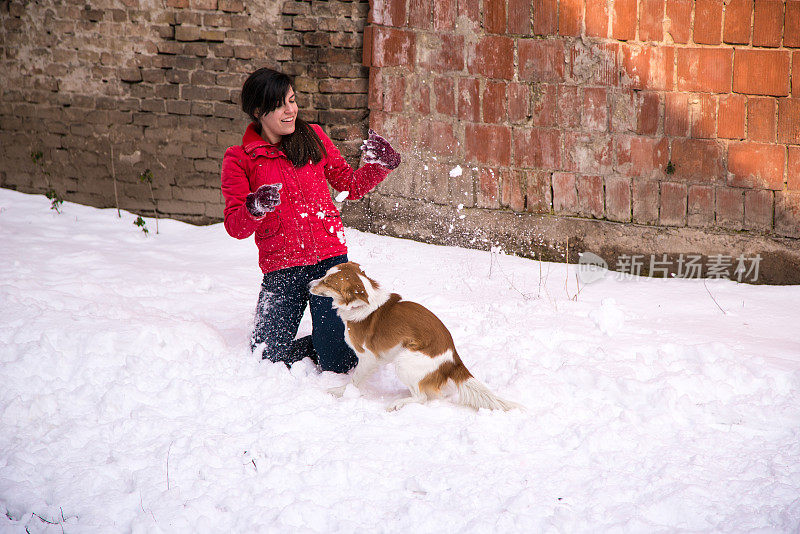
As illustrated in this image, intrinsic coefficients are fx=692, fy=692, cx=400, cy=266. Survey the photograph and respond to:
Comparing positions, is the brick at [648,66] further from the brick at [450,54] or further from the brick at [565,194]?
the brick at [450,54]

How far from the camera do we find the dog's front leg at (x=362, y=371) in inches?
132

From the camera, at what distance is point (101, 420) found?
3.13 meters

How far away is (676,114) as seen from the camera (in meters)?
5.07

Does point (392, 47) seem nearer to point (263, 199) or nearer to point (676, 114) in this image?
point (676, 114)

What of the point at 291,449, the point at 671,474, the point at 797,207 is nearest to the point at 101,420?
the point at 291,449

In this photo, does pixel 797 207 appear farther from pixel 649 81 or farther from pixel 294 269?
pixel 294 269

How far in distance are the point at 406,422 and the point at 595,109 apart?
10.6ft

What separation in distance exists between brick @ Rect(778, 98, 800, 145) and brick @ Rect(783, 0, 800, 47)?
38 cm

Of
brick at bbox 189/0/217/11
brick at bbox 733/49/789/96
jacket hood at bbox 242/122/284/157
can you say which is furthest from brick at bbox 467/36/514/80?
jacket hood at bbox 242/122/284/157

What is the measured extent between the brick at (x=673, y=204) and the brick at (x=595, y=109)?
652 millimetres

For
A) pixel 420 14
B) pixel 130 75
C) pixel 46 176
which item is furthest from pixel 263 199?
pixel 46 176

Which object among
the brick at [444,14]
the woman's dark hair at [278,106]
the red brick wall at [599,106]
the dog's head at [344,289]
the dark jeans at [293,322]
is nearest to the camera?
the dog's head at [344,289]

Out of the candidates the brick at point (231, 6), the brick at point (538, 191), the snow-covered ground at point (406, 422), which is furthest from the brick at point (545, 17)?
the brick at point (231, 6)

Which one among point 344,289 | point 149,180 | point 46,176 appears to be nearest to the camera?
point 344,289
